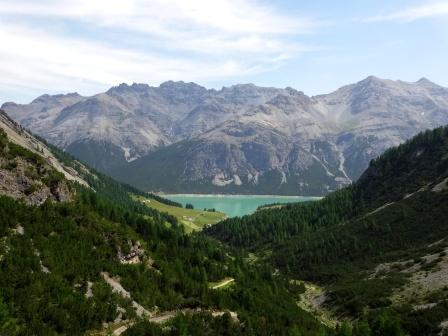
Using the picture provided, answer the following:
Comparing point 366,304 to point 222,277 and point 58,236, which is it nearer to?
point 222,277

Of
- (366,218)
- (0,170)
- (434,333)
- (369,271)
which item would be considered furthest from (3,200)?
(366,218)

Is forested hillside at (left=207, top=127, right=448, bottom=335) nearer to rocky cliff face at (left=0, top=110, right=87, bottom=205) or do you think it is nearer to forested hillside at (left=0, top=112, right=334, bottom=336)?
forested hillside at (left=0, top=112, right=334, bottom=336)

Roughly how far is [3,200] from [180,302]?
90.1 feet

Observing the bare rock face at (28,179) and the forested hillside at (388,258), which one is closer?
the bare rock face at (28,179)

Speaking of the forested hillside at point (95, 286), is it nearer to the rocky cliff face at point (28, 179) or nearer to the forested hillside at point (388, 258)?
the rocky cliff face at point (28, 179)

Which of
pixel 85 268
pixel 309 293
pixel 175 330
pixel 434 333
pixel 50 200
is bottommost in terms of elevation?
pixel 309 293

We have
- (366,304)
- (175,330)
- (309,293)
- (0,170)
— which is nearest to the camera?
(175,330)

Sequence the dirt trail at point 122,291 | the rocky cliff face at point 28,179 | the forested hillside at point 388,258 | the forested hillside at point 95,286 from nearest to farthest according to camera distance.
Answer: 1. the forested hillside at point 95,286
2. the dirt trail at point 122,291
3. the rocky cliff face at point 28,179
4. the forested hillside at point 388,258

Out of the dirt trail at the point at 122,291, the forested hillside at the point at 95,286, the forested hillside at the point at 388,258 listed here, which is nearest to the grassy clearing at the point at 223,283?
the forested hillside at the point at 95,286

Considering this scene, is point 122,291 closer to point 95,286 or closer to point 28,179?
point 95,286

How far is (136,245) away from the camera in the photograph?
246 ft

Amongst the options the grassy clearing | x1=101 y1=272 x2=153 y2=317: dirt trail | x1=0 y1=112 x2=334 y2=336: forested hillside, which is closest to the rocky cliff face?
x1=0 y1=112 x2=334 y2=336: forested hillside

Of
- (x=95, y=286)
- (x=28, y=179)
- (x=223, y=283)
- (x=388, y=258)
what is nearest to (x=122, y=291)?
(x=95, y=286)

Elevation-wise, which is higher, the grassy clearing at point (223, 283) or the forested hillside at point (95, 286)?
the forested hillside at point (95, 286)
